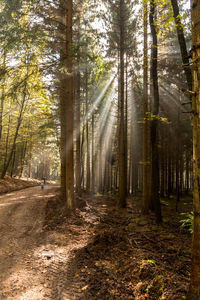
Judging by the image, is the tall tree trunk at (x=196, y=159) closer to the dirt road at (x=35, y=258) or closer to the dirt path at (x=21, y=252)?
the dirt road at (x=35, y=258)

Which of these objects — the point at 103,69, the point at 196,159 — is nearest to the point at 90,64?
the point at 103,69

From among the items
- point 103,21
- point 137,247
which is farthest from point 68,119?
point 103,21

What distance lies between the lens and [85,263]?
505 cm

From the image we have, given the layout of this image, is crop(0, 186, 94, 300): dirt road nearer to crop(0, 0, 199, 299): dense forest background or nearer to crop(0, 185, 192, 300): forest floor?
crop(0, 185, 192, 300): forest floor

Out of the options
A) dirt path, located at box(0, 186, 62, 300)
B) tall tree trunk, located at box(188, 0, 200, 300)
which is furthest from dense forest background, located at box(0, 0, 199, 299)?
dirt path, located at box(0, 186, 62, 300)

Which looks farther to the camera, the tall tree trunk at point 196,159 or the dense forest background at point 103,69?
the dense forest background at point 103,69

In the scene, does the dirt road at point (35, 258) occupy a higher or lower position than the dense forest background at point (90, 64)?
lower

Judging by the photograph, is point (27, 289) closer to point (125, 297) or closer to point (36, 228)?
point (125, 297)

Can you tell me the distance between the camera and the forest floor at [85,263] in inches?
150

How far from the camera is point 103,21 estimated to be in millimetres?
13008

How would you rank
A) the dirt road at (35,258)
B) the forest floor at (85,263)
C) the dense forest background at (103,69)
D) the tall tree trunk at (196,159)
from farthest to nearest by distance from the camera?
the dense forest background at (103,69) < the dirt road at (35,258) < the forest floor at (85,263) < the tall tree trunk at (196,159)

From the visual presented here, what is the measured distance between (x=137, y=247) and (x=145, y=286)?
2106 millimetres

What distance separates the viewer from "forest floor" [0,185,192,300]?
150 inches

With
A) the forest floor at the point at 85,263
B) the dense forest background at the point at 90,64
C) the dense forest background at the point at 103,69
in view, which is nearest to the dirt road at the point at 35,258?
the forest floor at the point at 85,263
